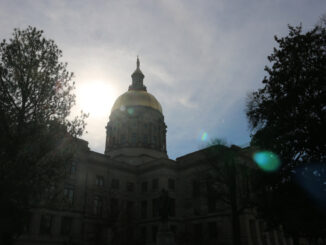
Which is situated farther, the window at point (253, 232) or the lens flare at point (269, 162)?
the window at point (253, 232)

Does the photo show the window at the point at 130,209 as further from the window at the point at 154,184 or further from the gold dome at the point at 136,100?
the gold dome at the point at 136,100

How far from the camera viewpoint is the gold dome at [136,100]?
213 feet

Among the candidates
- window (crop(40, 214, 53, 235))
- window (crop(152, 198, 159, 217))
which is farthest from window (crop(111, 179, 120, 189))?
window (crop(40, 214, 53, 235))

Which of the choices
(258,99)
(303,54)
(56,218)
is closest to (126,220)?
(56,218)

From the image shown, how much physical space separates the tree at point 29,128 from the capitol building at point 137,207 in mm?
18212

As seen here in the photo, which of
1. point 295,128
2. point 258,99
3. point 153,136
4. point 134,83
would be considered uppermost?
point 134,83

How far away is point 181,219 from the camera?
46.7 meters

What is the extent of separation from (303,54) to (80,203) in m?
35.0

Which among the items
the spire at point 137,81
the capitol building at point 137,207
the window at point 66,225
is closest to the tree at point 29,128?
the capitol building at point 137,207

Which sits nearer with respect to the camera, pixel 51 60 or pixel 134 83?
pixel 51 60

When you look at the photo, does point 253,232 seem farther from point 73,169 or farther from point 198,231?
point 73,169

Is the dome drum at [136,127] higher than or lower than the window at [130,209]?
higher

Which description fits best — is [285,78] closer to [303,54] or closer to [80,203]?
[303,54]

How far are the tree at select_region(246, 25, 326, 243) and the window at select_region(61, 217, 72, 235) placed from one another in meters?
28.9
